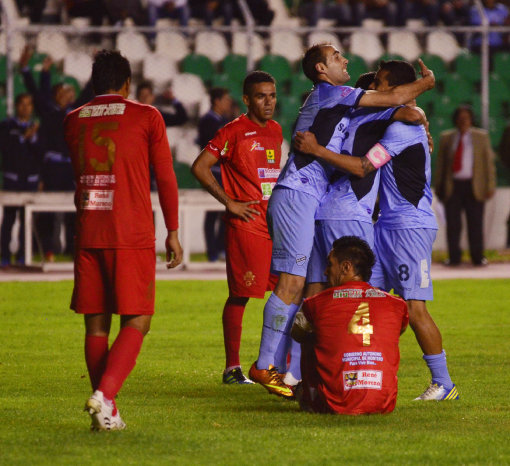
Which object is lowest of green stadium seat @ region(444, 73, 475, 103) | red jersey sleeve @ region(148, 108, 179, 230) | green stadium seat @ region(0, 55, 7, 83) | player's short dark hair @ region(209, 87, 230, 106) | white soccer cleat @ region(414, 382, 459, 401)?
white soccer cleat @ region(414, 382, 459, 401)

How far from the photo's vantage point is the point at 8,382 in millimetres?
7523

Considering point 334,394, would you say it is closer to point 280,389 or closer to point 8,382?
point 280,389

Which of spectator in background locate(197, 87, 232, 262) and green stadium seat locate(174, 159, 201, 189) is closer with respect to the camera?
spectator in background locate(197, 87, 232, 262)

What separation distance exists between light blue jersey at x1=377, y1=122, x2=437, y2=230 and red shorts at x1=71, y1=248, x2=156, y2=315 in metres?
1.69

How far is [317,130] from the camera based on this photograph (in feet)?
22.0

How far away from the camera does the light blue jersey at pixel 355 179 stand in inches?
263

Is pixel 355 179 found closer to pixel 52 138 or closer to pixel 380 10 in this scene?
pixel 52 138

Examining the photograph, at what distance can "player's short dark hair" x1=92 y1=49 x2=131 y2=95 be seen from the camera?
5.87 meters

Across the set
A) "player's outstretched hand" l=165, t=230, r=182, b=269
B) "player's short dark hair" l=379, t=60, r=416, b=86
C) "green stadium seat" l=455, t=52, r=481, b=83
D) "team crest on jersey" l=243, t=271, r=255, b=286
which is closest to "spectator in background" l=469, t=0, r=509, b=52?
"green stadium seat" l=455, t=52, r=481, b=83

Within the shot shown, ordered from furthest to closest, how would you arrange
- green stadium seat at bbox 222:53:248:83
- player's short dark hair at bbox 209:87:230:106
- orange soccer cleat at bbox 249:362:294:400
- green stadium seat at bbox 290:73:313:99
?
green stadium seat at bbox 290:73:313:99 → green stadium seat at bbox 222:53:248:83 → player's short dark hair at bbox 209:87:230:106 → orange soccer cleat at bbox 249:362:294:400

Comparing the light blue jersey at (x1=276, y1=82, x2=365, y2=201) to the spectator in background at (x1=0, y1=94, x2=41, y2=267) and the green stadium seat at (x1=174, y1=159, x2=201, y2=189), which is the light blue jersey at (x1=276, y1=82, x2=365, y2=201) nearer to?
the spectator in background at (x1=0, y1=94, x2=41, y2=267)

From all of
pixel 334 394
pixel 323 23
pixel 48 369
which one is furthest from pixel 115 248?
pixel 323 23

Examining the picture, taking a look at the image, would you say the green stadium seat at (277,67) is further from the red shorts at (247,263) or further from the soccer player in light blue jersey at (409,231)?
the soccer player in light blue jersey at (409,231)

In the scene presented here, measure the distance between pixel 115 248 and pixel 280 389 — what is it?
59.4 inches
